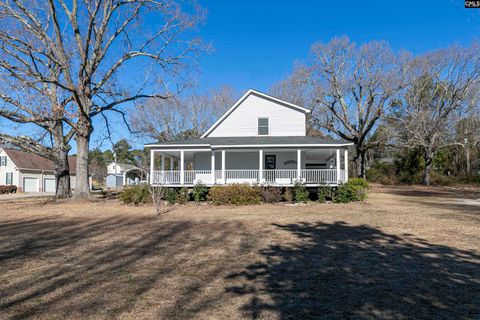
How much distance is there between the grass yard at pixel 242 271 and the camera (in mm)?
4137

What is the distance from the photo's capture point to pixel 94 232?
389 inches

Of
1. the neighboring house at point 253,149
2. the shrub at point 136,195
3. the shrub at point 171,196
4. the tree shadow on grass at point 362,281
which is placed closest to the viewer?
the tree shadow on grass at point 362,281

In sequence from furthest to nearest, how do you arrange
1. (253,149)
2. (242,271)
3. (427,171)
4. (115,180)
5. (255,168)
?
(115,180)
(427,171)
(255,168)
(253,149)
(242,271)

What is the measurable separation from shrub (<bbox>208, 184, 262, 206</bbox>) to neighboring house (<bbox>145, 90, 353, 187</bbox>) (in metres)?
1.57

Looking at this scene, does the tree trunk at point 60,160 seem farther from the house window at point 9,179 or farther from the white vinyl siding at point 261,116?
the house window at point 9,179

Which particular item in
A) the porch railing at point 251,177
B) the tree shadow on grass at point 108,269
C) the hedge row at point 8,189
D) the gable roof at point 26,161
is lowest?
the hedge row at point 8,189

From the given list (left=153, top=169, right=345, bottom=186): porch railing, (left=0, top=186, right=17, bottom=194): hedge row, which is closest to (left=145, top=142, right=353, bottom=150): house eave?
(left=153, top=169, right=345, bottom=186): porch railing

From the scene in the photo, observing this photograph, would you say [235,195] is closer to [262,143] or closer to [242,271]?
[262,143]

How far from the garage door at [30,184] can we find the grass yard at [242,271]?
3775 cm

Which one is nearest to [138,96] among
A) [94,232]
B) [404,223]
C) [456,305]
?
[94,232]

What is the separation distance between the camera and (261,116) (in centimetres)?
2323

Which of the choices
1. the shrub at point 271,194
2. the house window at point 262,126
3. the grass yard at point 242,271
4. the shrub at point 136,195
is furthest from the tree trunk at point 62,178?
the shrub at point 271,194

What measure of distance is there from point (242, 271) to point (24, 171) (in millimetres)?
45897

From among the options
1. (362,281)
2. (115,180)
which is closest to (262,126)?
(362,281)
